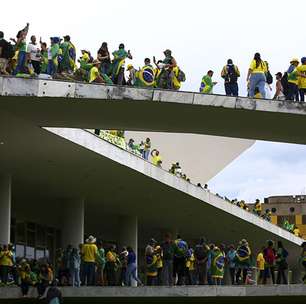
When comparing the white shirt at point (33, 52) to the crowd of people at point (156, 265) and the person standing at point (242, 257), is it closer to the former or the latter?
the crowd of people at point (156, 265)

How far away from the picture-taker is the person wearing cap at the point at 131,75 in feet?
67.8

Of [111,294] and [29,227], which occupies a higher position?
[29,227]

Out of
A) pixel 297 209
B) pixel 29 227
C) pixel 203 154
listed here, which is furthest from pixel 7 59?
pixel 297 209

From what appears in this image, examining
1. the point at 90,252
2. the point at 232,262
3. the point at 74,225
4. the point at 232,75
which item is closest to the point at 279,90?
the point at 232,75

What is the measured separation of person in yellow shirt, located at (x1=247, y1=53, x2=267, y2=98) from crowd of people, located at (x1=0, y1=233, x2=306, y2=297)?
3.59 m

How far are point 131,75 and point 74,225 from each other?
9951 millimetres

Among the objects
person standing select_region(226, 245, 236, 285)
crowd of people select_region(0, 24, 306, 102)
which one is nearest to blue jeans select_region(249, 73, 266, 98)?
crowd of people select_region(0, 24, 306, 102)

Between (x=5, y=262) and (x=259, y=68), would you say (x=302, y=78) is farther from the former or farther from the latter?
(x=5, y=262)

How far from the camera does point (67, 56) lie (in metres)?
19.5

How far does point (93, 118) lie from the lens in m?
20.3

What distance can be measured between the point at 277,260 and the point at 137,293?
3.27m

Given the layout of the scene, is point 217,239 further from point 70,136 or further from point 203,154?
point 70,136

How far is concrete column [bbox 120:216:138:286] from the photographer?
34.5 metres

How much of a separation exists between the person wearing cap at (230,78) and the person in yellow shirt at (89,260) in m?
4.74
